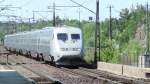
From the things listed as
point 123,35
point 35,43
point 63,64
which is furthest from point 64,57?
point 123,35

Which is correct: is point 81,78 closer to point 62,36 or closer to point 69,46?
point 69,46

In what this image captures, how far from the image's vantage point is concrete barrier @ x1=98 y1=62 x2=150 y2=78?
3312cm

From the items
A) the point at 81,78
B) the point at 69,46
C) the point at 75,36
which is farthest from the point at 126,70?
the point at 75,36

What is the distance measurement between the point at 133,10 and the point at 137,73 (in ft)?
356

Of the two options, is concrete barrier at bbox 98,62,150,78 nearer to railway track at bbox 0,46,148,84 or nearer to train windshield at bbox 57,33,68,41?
railway track at bbox 0,46,148,84

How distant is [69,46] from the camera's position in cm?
4291

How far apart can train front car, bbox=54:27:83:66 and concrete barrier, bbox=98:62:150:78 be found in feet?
7.22

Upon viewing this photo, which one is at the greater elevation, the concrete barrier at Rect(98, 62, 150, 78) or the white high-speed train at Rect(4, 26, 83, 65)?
the white high-speed train at Rect(4, 26, 83, 65)

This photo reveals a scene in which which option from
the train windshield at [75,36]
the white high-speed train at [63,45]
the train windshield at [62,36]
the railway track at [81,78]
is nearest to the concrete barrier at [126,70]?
the railway track at [81,78]

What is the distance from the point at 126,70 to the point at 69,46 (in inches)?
289

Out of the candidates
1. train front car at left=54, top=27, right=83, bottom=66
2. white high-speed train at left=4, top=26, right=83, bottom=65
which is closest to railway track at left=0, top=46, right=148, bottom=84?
train front car at left=54, top=27, right=83, bottom=66

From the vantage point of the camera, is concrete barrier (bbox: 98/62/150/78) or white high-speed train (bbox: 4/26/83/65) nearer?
concrete barrier (bbox: 98/62/150/78)

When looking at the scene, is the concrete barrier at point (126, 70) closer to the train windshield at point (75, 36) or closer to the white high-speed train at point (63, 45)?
the white high-speed train at point (63, 45)

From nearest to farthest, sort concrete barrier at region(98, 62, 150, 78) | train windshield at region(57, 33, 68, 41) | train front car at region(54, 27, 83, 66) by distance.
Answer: concrete barrier at region(98, 62, 150, 78), train front car at region(54, 27, 83, 66), train windshield at region(57, 33, 68, 41)
